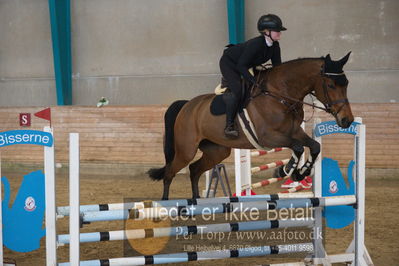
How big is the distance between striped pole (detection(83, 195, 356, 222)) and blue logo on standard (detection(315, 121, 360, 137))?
461 mm

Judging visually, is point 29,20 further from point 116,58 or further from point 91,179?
point 91,179

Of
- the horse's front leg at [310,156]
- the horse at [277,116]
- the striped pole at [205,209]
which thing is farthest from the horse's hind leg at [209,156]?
the striped pole at [205,209]

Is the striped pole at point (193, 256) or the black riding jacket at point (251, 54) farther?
the black riding jacket at point (251, 54)

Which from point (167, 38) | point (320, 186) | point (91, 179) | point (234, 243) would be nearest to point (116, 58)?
point (167, 38)

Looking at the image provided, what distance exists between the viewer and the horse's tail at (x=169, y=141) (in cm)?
461

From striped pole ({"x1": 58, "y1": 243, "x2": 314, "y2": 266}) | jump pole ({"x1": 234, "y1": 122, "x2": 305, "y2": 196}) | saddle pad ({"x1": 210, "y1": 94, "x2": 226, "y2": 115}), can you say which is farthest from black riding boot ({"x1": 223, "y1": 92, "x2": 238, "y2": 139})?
jump pole ({"x1": 234, "y1": 122, "x2": 305, "y2": 196})

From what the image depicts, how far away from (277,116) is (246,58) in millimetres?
500

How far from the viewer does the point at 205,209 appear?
3.30m

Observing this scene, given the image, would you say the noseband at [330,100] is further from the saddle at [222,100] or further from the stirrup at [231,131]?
the stirrup at [231,131]

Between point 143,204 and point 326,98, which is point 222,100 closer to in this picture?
point 326,98

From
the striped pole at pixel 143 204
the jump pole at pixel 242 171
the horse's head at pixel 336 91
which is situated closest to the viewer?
the striped pole at pixel 143 204

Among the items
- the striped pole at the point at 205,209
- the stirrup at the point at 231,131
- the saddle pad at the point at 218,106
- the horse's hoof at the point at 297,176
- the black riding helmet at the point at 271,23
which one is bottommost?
the striped pole at the point at 205,209

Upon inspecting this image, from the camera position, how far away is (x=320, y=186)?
375 cm

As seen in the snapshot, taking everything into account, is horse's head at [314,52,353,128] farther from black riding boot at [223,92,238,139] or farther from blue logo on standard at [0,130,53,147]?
blue logo on standard at [0,130,53,147]
